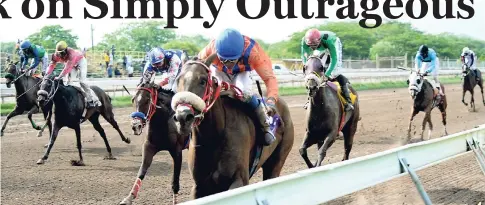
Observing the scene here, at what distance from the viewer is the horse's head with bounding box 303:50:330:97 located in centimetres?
817

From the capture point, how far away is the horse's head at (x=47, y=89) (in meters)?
10.4

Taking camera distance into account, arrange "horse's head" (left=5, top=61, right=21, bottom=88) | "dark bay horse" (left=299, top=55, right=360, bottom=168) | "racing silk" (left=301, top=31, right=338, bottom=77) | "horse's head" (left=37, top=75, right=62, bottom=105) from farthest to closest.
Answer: "horse's head" (left=5, top=61, right=21, bottom=88)
"horse's head" (left=37, top=75, right=62, bottom=105)
"racing silk" (left=301, top=31, right=338, bottom=77)
"dark bay horse" (left=299, top=55, right=360, bottom=168)

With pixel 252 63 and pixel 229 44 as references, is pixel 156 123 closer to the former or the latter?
pixel 252 63

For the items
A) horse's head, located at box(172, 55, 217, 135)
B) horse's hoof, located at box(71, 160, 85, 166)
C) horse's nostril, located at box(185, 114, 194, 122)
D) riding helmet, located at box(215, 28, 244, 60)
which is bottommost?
horse's hoof, located at box(71, 160, 85, 166)

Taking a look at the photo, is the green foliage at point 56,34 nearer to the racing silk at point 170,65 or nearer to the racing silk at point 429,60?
the racing silk at point 429,60

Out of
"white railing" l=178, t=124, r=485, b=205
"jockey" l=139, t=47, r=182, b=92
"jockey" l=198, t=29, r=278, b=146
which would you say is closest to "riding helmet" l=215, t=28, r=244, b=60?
"jockey" l=198, t=29, r=278, b=146

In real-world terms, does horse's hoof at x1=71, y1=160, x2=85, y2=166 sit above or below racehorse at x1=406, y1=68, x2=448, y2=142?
below

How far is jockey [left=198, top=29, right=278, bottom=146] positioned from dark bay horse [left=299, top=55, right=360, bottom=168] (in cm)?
288

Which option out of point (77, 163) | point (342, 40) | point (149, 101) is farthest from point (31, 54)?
point (342, 40)

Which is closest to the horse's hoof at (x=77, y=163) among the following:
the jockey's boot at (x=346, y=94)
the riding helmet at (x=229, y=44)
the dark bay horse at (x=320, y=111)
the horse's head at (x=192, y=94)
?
the dark bay horse at (x=320, y=111)

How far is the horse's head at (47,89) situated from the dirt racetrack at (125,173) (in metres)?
1.08

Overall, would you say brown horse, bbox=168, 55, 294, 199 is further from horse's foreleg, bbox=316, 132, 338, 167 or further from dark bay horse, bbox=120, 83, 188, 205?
horse's foreleg, bbox=316, 132, 338, 167

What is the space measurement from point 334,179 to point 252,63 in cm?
153

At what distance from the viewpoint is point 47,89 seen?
10586mm
